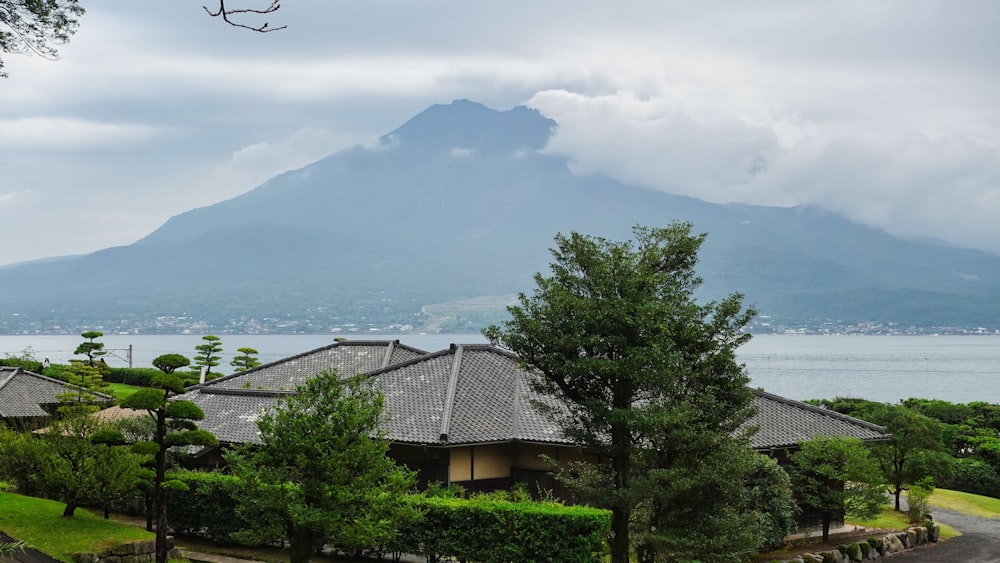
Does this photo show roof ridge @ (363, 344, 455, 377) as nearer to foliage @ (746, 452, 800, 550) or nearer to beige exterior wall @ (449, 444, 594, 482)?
beige exterior wall @ (449, 444, 594, 482)

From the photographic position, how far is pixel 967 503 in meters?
34.8

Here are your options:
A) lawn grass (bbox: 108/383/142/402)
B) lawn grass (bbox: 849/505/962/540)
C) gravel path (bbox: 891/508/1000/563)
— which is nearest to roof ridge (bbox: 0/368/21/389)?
lawn grass (bbox: 108/383/142/402)

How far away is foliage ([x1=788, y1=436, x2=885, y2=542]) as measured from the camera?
25.9m

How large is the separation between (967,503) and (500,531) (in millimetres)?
23423

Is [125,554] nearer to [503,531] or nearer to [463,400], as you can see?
[503,531]

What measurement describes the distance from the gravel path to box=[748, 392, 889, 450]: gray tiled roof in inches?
144

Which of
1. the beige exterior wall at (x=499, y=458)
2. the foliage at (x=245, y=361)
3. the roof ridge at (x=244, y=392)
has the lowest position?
the beige exterior wall at (x=499, y=458)

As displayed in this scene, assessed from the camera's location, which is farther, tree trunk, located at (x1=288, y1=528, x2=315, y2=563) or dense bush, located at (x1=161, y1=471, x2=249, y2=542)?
dense bush, located at (x1=161, y1=471, x2=249, y2=542)

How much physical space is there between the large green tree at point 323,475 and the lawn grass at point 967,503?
80.2 ft

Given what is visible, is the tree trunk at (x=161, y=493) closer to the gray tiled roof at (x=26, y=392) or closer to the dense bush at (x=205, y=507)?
the dense bush at (x=205, y=507)

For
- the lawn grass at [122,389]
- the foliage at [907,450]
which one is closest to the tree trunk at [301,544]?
the foliage at [907,450]

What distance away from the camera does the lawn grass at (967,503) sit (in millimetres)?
33312

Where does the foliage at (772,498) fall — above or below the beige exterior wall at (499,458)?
below

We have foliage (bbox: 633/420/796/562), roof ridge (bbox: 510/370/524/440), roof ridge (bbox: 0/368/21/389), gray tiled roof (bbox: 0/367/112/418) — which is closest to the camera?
foliage (bbox: 633/420/796/562)
